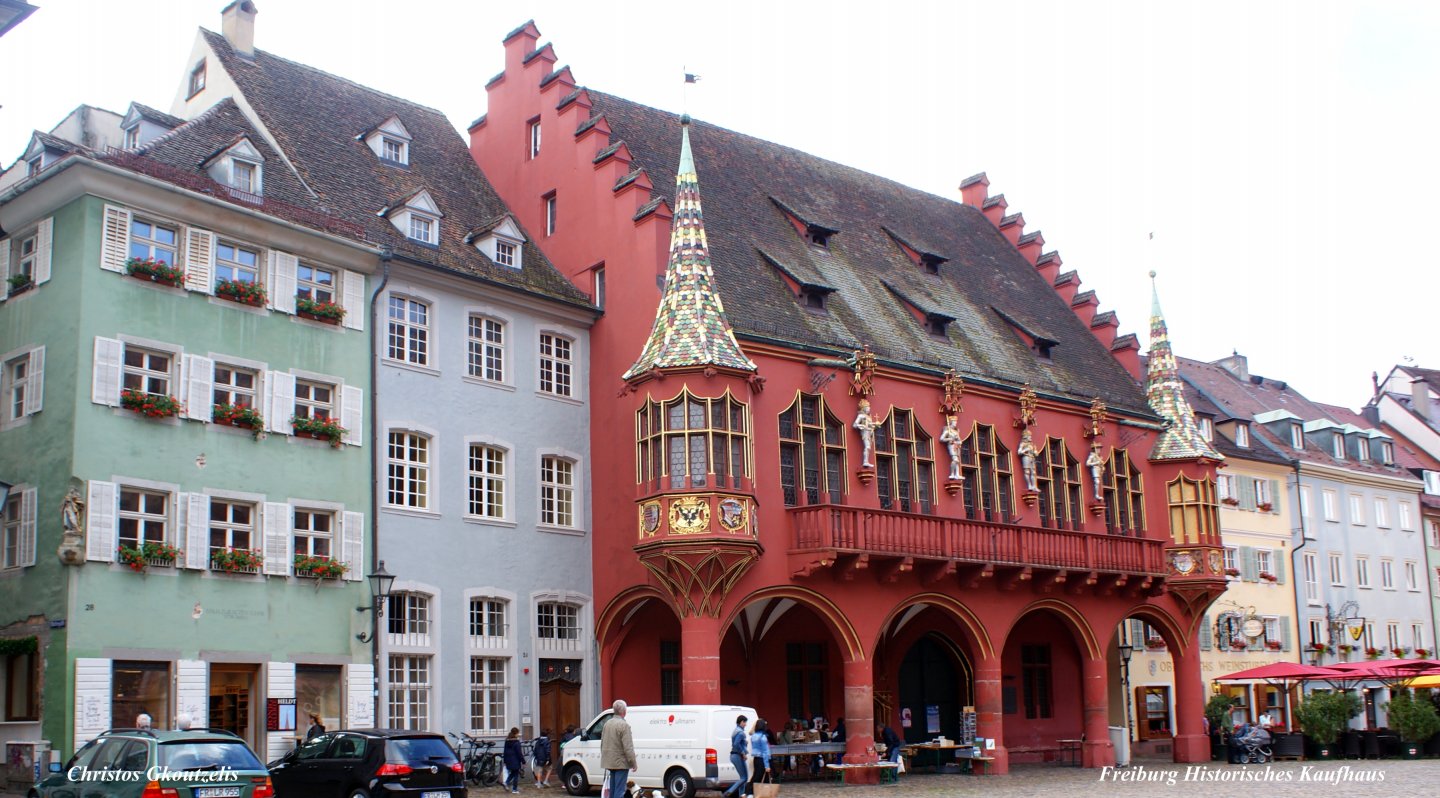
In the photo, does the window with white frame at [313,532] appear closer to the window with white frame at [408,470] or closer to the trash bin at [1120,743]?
the window with white frame at [408,470]

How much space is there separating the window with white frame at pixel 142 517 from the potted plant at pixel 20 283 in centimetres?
416

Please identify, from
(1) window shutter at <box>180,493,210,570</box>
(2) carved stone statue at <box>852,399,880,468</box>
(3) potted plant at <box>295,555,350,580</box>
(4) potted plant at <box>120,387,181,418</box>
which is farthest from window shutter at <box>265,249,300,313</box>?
(2) carved stone statue at <box>852,399,880,468</box>

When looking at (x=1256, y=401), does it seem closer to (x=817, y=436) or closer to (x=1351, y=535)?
(x=1351, y=535)

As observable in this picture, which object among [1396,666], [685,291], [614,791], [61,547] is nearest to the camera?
[614,791]

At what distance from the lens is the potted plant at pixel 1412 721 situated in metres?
38.2

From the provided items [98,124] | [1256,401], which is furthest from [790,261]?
[1256,401]

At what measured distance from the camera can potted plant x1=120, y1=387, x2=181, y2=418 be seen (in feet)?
81.0

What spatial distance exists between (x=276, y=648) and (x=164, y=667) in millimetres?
1953

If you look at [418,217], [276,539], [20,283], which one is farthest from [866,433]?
[20,283]

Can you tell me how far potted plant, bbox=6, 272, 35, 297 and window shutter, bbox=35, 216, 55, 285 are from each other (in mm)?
308

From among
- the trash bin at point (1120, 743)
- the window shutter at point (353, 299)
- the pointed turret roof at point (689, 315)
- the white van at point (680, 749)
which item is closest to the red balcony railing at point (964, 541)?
the pointed turret roof at point (689, 315)

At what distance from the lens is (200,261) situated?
2636cm

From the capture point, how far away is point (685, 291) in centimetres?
3033

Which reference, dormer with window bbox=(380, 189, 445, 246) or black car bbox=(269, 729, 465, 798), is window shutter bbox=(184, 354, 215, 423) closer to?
dormer with window bbox=(380, 189, 445, 246)
